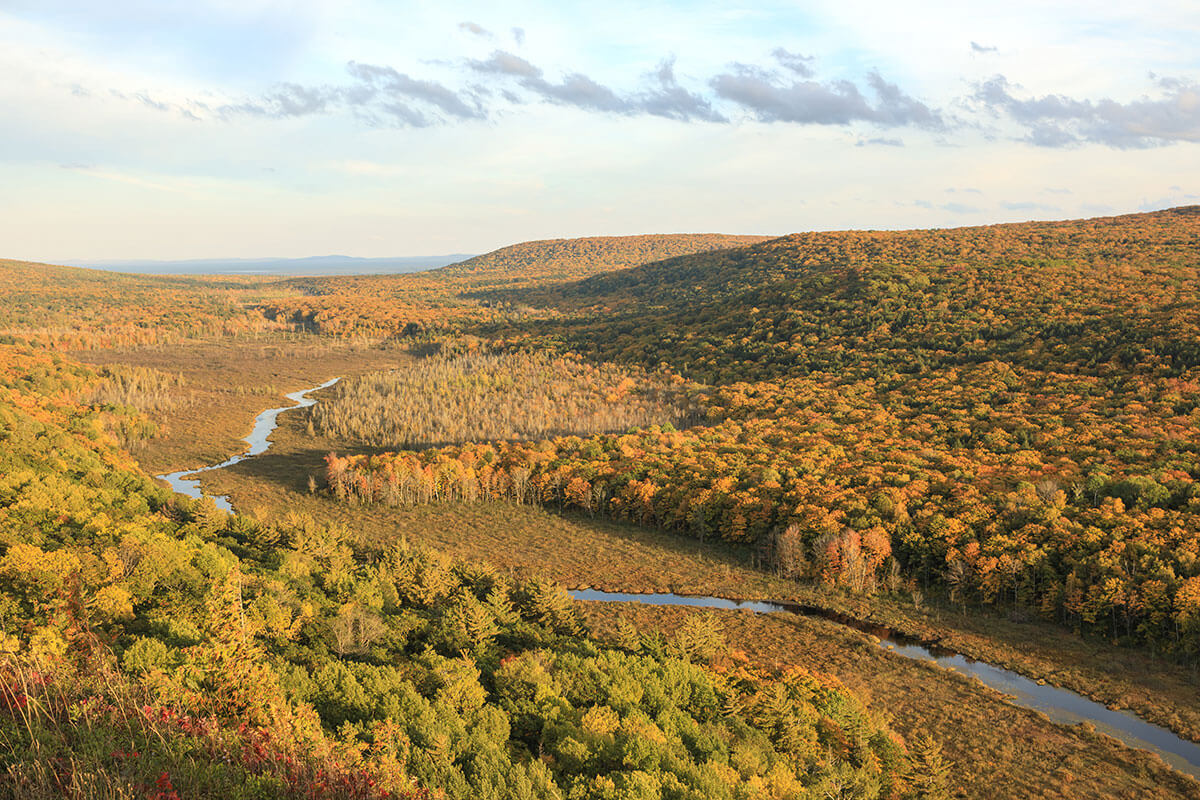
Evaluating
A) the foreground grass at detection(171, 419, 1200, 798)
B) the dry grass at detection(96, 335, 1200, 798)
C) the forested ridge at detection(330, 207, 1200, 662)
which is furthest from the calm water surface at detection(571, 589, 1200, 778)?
the forested ridge at detection(330, 207, 1200, 662)

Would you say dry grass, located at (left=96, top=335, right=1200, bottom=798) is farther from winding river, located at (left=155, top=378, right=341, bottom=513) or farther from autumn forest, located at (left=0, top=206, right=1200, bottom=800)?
winding river, located at (left=155, top=378, right=341, bottom=513)

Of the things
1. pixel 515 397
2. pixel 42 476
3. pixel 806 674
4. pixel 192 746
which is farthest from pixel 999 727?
pixel 515 397

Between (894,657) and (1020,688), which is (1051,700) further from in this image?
(894,657)

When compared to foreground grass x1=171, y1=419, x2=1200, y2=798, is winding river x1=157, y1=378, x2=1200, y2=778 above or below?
below

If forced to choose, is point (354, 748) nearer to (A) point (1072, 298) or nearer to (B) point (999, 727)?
(B) point (999, 727)

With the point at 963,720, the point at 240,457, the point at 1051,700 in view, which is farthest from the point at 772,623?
the point at 240,457
